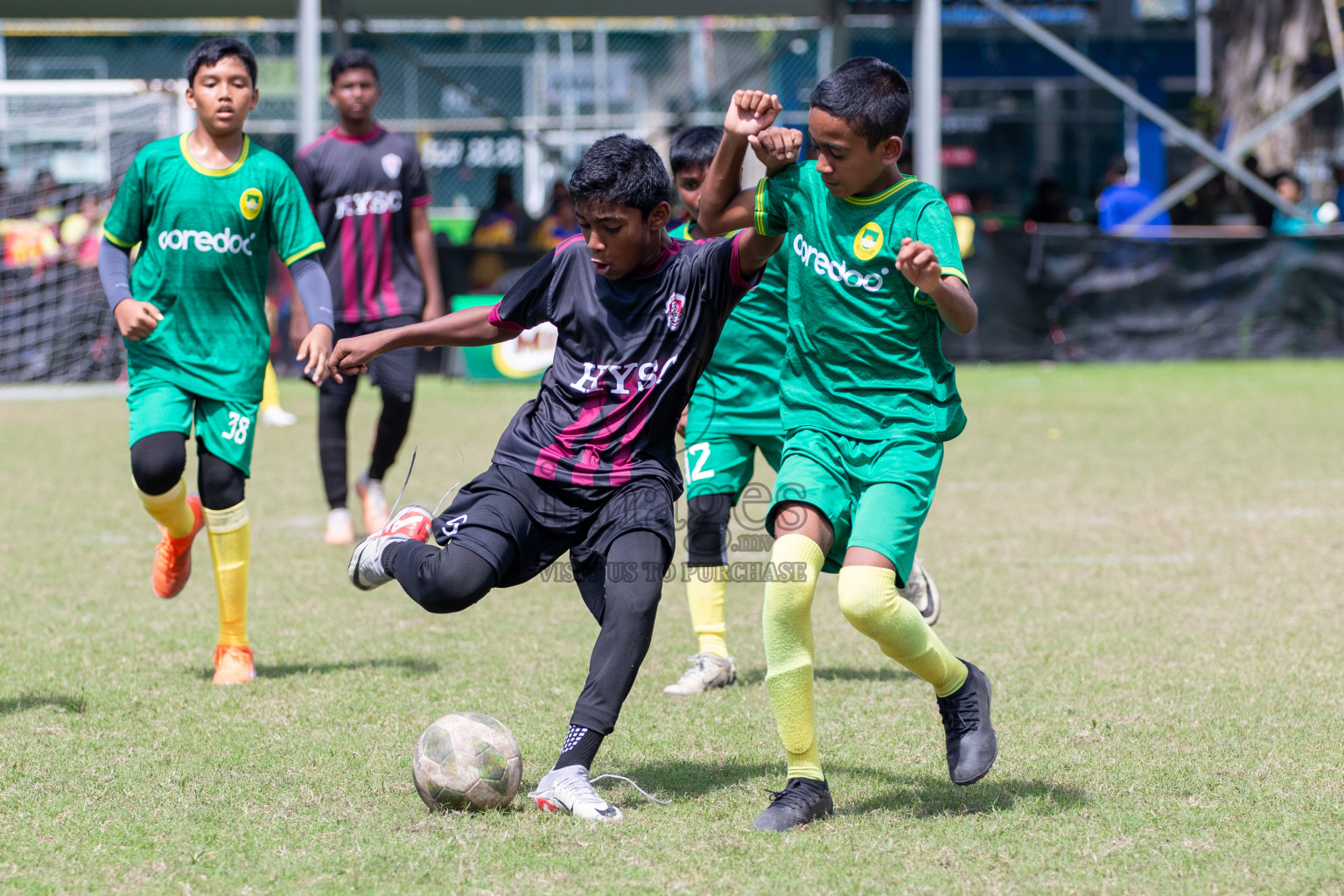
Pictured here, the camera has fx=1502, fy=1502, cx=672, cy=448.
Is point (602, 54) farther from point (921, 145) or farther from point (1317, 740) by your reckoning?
point (1317, 740)

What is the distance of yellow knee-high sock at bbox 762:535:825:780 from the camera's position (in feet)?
11.8

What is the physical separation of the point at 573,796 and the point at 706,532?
1.73 m

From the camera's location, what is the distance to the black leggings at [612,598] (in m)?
3.68

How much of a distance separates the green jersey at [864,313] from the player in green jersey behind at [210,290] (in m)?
1.79

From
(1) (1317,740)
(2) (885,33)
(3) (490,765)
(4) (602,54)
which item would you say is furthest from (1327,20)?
(3) (490,765)

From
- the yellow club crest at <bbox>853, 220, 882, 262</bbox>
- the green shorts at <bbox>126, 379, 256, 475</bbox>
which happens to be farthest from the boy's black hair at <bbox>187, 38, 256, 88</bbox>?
the yellow club crest at <bbox>853, 220, 882, 262</bbox>

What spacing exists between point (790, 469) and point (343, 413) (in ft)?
14.6

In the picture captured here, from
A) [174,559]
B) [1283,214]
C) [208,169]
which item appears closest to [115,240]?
[208,169]

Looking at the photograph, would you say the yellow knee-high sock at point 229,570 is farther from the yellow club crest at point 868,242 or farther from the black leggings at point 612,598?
the yellow club crest at point 868,242

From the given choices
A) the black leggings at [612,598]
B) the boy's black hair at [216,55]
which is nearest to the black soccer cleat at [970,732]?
the black leggings at [612,598]

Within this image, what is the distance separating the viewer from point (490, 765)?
3627 millimetres

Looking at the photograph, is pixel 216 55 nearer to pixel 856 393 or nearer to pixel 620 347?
pixel 620 347

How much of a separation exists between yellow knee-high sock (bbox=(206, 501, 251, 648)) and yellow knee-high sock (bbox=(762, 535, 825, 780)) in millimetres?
2185

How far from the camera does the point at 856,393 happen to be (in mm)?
3742
